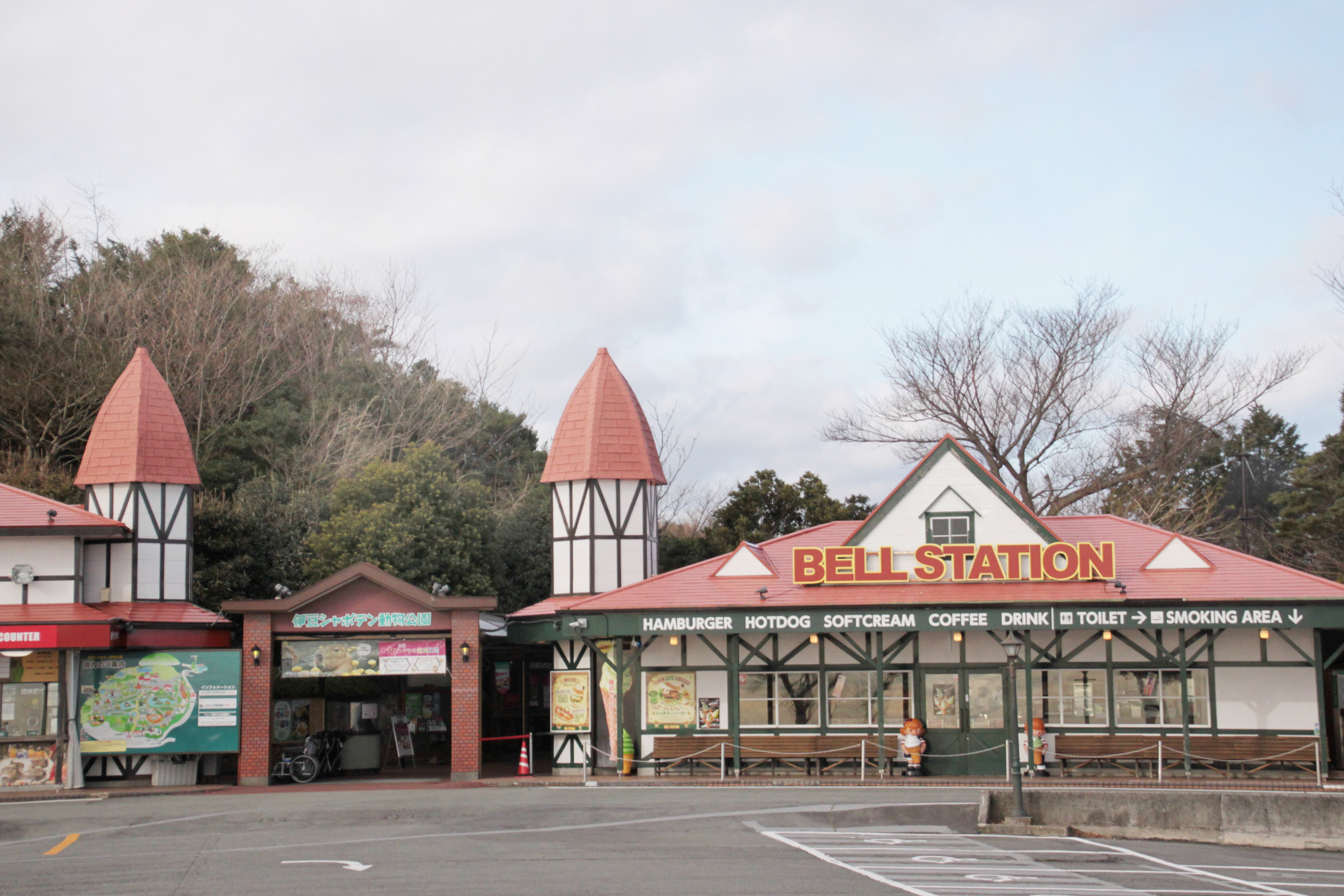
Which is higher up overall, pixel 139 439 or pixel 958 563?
pixel 139 439

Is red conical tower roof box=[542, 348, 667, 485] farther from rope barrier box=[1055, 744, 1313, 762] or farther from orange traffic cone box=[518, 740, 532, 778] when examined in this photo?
rope barrier box=[1055, 744, 1313, 762]

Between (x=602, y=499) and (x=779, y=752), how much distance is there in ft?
24.9

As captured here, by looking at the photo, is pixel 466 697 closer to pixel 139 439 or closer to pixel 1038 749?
pixel 139 439

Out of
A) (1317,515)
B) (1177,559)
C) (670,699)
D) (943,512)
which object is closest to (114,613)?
(670,699)

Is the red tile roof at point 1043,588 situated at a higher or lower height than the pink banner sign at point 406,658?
higher

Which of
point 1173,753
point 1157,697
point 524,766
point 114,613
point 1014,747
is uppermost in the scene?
point 114,613

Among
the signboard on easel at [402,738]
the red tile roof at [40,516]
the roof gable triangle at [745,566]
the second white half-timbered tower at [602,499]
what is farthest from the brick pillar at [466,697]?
the red tile roof at [40,516]

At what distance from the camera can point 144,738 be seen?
23.1m

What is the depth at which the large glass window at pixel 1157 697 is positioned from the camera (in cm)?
2306

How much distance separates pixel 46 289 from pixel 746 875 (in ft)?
115

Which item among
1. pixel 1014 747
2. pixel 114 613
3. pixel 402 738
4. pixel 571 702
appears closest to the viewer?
pixel 1014 747

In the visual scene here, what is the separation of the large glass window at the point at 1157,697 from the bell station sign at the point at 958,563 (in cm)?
208

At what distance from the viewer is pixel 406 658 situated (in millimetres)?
23859

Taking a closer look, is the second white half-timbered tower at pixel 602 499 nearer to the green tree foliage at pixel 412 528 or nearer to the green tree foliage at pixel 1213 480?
the green tree foliage at pixel 412 528
